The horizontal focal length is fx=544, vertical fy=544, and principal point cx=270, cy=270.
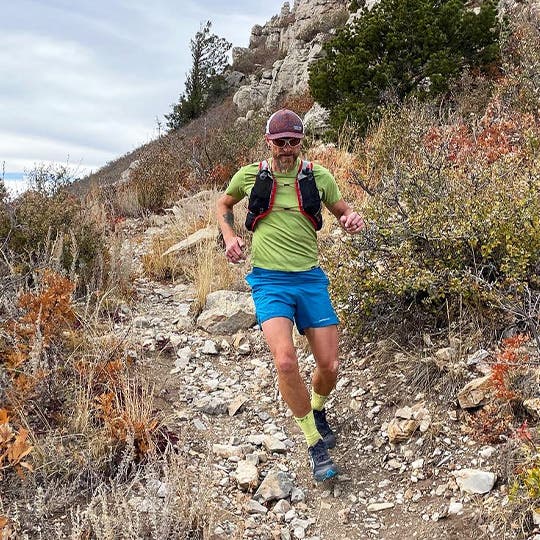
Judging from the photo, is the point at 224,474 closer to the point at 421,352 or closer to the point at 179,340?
the point at 421,352

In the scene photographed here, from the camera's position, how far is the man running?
3.09m

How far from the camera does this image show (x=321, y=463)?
3.04 m

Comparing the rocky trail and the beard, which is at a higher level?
the beard

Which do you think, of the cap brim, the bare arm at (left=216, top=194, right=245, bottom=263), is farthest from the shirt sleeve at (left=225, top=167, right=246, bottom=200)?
the cap brim

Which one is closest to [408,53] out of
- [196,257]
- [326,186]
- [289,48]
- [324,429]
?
[196,257]

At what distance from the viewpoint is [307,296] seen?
3.19 m

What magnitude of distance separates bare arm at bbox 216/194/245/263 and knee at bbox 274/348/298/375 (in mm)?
608

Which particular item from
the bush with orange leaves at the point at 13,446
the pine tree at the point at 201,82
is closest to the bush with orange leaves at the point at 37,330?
the bush with orange leaves at the point at 13,446

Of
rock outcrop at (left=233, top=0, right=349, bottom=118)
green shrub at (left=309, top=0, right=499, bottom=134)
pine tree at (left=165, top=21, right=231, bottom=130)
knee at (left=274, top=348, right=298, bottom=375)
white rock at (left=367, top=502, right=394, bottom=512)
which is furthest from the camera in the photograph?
pine tree at (left=165, top=21, right=231, bottom=130)

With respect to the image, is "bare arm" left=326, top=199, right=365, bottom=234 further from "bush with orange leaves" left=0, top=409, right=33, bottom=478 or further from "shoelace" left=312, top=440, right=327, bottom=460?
"bush with orange leaves" left=0, top=409, right=33, bottom=478

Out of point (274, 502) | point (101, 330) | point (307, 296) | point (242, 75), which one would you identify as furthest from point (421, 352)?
point (242, 75)

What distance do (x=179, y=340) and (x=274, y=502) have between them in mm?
2217

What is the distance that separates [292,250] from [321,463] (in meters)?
1.22

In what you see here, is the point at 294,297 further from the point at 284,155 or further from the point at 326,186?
the point at 284,155
